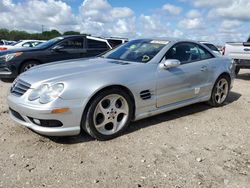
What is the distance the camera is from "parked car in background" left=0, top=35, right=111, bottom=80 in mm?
8477

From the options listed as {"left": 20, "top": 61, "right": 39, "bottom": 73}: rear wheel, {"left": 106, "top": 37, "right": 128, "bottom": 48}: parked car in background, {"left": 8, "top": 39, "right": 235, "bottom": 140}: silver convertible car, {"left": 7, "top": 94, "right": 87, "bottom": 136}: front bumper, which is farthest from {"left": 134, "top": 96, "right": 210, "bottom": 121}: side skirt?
{"left": 106, "top": 37, "right": 128, "bottom": 48}: parked car in background

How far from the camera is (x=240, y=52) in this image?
9570 mm

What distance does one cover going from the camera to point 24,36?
5719 cm

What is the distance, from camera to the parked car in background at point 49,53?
8477 millimetres

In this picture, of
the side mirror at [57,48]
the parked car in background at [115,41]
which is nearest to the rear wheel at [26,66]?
the side mirror at [57,48]

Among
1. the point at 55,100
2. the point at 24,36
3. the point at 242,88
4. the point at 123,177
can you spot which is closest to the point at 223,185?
the point at 123,177

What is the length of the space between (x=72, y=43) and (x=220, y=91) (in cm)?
514

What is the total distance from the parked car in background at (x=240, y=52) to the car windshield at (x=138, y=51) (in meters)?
5.37

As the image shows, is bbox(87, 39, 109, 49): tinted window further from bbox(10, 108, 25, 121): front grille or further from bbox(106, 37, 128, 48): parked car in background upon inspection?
bbox(10, 108, 25, 121): front grille

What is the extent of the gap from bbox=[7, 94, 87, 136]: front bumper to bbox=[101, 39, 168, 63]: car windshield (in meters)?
1.50

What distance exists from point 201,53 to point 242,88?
345 centimetres

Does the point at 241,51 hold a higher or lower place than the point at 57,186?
higher

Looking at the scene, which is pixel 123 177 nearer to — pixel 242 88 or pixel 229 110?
pixel 229 110

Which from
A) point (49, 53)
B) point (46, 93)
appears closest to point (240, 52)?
point (49, 53)
